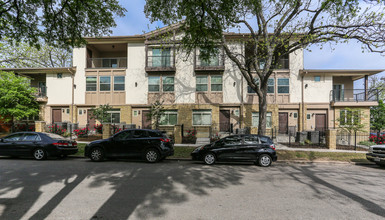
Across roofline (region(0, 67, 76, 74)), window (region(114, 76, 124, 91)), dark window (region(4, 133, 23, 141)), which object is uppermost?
roofline (region(0, 67, 76, 74))

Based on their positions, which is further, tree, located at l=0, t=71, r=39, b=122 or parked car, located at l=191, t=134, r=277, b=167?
tree, located at l=0, t=71, r=39, b=122

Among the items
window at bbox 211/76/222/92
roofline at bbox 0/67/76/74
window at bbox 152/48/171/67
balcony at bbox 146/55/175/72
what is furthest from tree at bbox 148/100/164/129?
roofline at bbox 0/67/76/74

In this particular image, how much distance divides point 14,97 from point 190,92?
1658 cm

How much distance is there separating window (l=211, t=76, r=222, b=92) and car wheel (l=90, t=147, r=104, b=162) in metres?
12.3

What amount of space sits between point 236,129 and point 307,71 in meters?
9.16

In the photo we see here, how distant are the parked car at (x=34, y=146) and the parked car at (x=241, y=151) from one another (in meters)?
7.00

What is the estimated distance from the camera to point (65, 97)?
63.9 ft

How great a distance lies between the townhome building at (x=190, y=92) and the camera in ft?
59.4

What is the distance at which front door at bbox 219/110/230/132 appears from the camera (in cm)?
1827

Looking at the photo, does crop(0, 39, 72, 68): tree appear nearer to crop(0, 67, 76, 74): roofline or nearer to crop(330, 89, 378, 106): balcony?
crop(0, 67, 76, 74): roofline

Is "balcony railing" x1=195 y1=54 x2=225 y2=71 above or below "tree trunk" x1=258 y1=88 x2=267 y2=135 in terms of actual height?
above

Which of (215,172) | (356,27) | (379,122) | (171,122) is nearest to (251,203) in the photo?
(215,172)

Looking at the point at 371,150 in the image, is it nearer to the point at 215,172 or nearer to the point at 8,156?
the point at 215,172

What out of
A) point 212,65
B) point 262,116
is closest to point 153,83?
point 212,65
